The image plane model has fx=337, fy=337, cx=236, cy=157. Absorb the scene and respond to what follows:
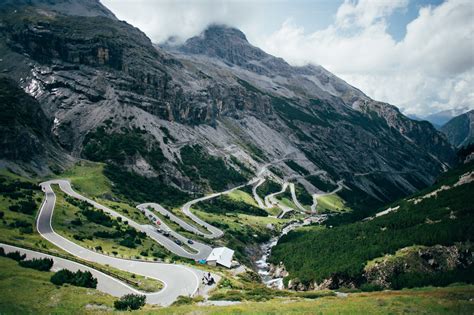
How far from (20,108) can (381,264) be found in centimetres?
16165

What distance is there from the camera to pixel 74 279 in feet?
143

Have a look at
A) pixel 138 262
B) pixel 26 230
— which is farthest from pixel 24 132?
pixel 138 262

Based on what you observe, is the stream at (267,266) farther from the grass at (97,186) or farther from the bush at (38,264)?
the bush at (38,264)

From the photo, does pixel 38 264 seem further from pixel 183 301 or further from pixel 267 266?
pixel 267 266

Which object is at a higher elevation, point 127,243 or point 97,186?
point 97,186

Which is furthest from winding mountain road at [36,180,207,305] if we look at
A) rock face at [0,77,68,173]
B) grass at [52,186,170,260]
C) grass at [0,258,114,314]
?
rock face at [0,77,68,173]

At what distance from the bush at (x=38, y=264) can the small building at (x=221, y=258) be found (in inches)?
1964

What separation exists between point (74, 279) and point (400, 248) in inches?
2745

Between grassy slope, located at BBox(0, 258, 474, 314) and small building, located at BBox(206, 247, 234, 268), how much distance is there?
5090cm

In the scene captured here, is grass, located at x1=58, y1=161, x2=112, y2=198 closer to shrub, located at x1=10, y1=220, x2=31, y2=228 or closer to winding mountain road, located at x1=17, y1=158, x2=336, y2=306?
winding mountain road, located at x1=17, y1=158, x2=336, y2=306

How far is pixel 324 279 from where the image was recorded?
8219 centimetres

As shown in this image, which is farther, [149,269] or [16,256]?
[149,269]

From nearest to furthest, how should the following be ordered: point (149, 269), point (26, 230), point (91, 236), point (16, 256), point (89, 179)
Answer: point (16, 256) < point (149, 269) < point (26, 230) < point (91, 236) < point (89, 179)

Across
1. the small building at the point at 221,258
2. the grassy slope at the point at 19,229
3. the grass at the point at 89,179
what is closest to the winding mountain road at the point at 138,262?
the grassy slope at the point at 19,229
